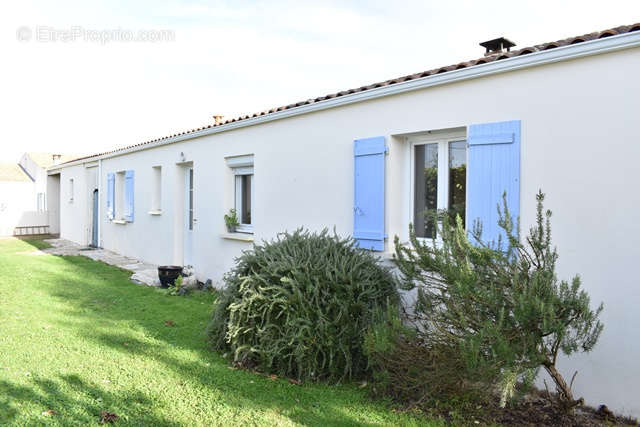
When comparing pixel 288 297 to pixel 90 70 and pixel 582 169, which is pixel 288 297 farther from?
pixel 90 70

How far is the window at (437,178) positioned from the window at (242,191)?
3.84 meters

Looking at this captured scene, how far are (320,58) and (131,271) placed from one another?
7454mm

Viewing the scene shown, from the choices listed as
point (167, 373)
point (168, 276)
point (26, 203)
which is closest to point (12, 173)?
point (26, 203)

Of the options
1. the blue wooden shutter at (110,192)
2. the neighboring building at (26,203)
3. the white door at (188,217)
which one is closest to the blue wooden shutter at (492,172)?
the white door at (188,217)

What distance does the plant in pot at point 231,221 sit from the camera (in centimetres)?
900

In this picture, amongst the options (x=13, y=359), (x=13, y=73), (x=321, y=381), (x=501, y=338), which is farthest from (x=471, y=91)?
(x=13, y=73)

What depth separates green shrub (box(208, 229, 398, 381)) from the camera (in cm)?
448

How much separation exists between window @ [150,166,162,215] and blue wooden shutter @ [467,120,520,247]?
9.29 m

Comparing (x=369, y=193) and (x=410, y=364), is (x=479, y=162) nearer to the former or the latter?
(x=369, y=193)

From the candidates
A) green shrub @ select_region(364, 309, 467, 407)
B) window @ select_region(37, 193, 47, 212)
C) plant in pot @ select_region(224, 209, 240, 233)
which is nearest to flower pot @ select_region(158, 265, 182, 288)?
plant in pot @ select_region(224, 209, 240, 233)

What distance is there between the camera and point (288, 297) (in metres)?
4.60

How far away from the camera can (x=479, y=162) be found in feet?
15.5

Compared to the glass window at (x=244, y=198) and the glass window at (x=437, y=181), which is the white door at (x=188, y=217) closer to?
the glass window at (x=244, y=198)

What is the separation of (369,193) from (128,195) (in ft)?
32.2
